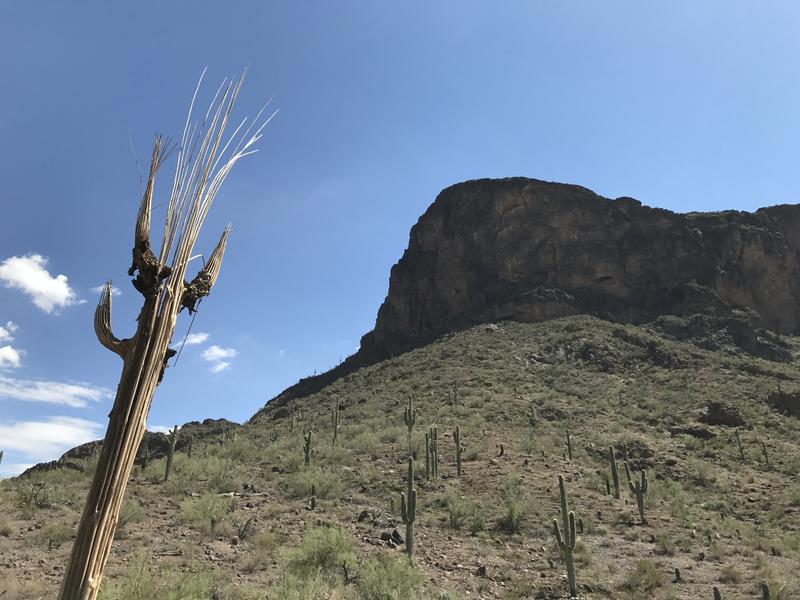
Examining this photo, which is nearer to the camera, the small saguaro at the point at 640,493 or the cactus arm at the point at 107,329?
the cactus arm at the point at 107,329

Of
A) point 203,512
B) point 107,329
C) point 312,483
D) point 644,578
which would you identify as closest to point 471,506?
point 312,483

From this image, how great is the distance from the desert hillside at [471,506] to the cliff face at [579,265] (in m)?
20.8

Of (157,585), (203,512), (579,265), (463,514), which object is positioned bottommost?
(157,585)

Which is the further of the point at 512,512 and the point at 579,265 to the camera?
the point at 579,265

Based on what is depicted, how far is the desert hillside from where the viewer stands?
9.61m

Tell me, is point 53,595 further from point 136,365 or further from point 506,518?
point 506,518

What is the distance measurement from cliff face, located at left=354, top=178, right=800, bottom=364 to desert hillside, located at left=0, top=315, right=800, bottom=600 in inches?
819

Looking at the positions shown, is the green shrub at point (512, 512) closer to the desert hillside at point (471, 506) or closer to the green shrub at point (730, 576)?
the desert hillside at point (471, 506)

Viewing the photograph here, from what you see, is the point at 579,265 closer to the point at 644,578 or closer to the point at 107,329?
the point at 644,578

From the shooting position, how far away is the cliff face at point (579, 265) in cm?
5756

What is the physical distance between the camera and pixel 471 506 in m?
15.4

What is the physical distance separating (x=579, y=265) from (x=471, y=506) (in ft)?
162

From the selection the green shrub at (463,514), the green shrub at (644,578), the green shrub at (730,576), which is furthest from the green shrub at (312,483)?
the green shrub at (730,576)

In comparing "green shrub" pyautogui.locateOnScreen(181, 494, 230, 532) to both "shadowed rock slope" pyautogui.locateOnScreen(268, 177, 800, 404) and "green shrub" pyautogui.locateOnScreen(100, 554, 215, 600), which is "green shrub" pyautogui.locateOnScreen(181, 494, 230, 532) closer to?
"green shrub" pyautogui.locateOnScreen(100, 554, 215, 600)
